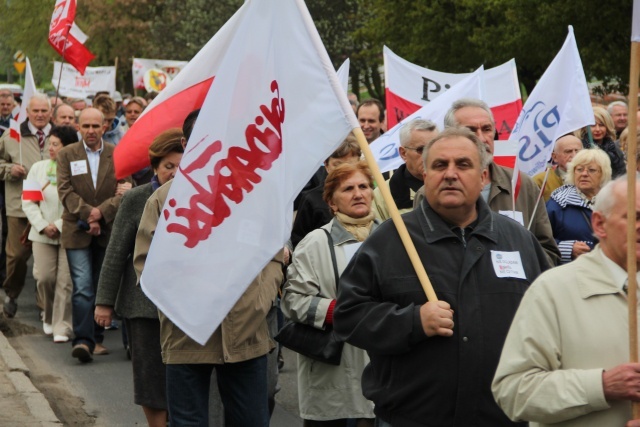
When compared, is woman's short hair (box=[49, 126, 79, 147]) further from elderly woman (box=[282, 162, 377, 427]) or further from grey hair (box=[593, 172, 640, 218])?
grey hair (box=[593, 172, 640, 218])

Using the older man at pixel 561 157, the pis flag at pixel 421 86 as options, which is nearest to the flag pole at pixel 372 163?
the older man at pixel 561 157

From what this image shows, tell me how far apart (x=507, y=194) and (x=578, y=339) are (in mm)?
2756

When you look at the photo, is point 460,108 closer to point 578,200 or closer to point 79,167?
point 578,200

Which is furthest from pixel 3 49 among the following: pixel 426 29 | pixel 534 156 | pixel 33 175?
pixel 534 156

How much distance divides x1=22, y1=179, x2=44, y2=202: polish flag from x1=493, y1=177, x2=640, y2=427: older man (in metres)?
8.56

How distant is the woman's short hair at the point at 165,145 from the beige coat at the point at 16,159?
7.29m

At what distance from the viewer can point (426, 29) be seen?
125ft

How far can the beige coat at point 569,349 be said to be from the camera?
Result: 13.1ft

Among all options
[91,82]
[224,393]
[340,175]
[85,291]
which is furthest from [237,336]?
[91,82]

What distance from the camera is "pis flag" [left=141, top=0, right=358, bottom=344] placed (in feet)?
18.2

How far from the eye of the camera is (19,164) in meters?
14.0

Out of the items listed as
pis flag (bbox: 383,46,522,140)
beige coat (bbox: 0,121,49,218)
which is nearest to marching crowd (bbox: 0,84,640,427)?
pis flag (bbox: 383,46,522,140)

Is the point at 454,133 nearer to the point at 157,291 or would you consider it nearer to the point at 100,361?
the point at 157,291

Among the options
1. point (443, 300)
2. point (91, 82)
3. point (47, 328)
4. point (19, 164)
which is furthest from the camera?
point (91, 82)
